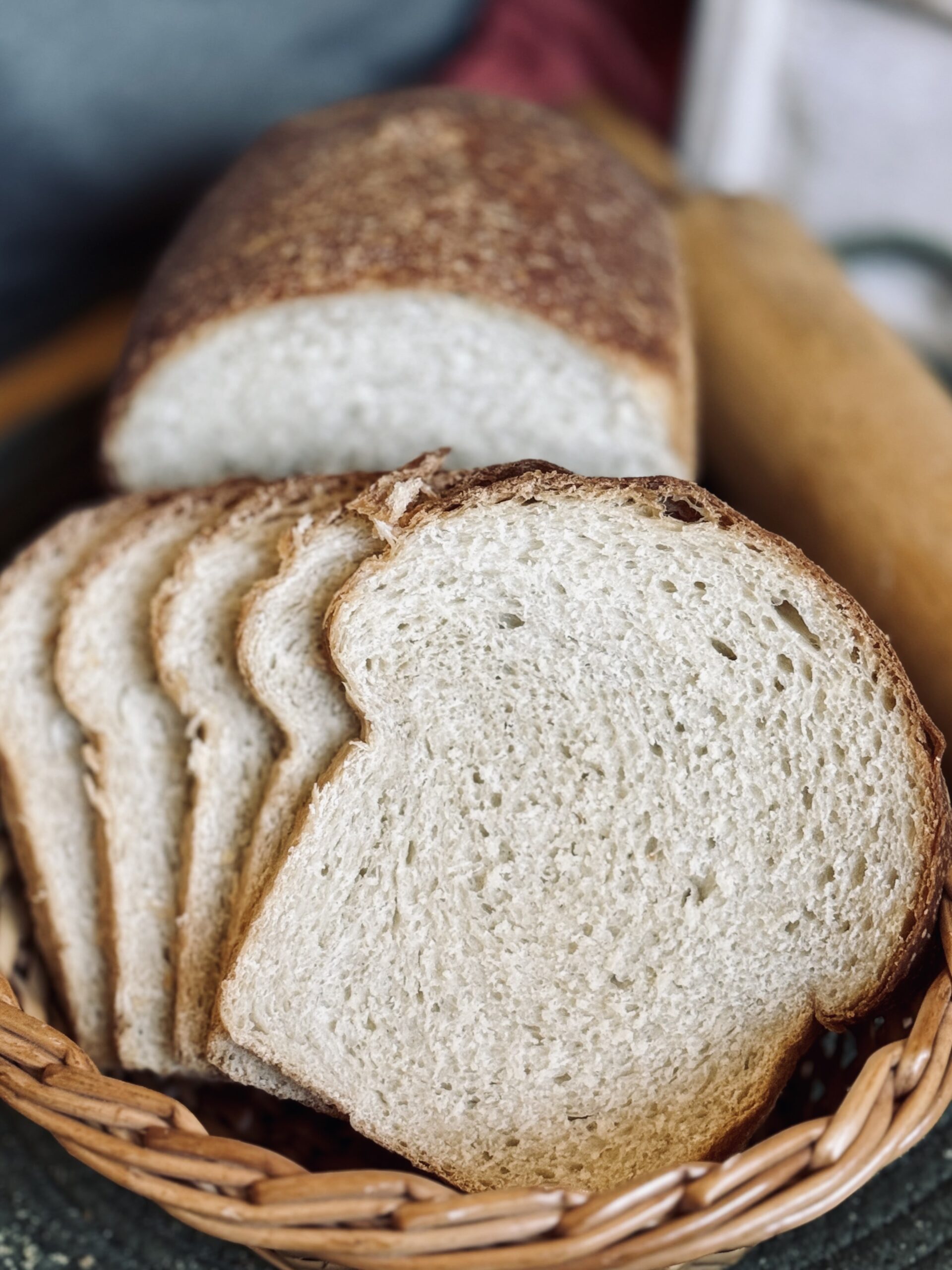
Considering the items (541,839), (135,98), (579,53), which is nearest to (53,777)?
(541,839)

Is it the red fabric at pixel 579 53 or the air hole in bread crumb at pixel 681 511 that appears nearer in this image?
the air hole in bread crumb at pixel 681 511

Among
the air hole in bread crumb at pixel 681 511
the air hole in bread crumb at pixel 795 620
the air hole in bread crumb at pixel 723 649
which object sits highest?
the air hole in bread crumb at pixel 681 511

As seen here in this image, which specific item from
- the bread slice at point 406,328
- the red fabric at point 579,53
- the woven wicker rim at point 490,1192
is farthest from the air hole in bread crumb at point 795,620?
the red fabric at point 579,53

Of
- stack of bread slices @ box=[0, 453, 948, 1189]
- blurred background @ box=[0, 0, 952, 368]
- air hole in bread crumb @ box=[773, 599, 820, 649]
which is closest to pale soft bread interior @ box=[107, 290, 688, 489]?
stack of bread slices @ box=[0, 453, 948, 1189]

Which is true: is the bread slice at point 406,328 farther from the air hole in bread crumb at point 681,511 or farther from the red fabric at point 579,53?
the red fabric at point 579,53

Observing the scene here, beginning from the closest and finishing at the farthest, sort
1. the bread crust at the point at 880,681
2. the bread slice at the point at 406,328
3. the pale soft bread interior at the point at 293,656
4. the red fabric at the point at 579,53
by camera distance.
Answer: the bread crust at the point at 880,681 → the pale soft bread interior at the point at 293,656 → the bread slice at the point at 406,328 → the red fabric at the point at 579,53

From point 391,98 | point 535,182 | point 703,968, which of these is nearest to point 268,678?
point 703,968

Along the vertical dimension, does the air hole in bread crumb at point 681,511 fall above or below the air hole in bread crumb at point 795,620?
above

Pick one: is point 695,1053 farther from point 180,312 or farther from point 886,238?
point 886,238
